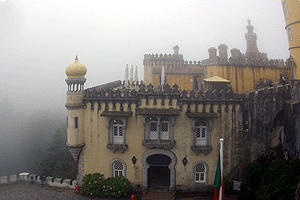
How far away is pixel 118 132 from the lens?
2042 cm

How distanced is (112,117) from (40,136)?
147 feet

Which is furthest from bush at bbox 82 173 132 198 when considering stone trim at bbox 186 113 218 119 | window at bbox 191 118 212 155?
stone trim at bbox 186 113 218 119

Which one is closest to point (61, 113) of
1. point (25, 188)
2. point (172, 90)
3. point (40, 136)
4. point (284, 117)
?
point (40, 136)

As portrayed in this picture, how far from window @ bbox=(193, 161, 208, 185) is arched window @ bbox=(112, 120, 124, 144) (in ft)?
21.1

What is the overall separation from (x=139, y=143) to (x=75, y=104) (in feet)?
20.0

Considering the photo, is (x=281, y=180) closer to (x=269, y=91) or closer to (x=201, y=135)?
(x=201, y=135)

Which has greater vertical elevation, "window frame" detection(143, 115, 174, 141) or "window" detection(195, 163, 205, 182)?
"window frame" detection(143, 115, 174, 141)

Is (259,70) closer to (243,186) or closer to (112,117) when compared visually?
(243,186)

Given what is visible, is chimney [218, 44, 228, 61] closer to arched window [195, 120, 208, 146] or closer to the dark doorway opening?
arched window [195, 120, 208, 146]

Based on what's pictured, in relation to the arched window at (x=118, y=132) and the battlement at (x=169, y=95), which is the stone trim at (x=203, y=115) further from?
the arched window at (x=118, y=132)

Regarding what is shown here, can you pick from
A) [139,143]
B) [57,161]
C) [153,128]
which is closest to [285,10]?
[153,128]

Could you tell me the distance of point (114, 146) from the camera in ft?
66.0

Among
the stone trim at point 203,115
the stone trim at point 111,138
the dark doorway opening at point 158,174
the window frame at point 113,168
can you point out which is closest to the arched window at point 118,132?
the stone trim at point 111,138

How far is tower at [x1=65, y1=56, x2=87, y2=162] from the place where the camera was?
2000cm
